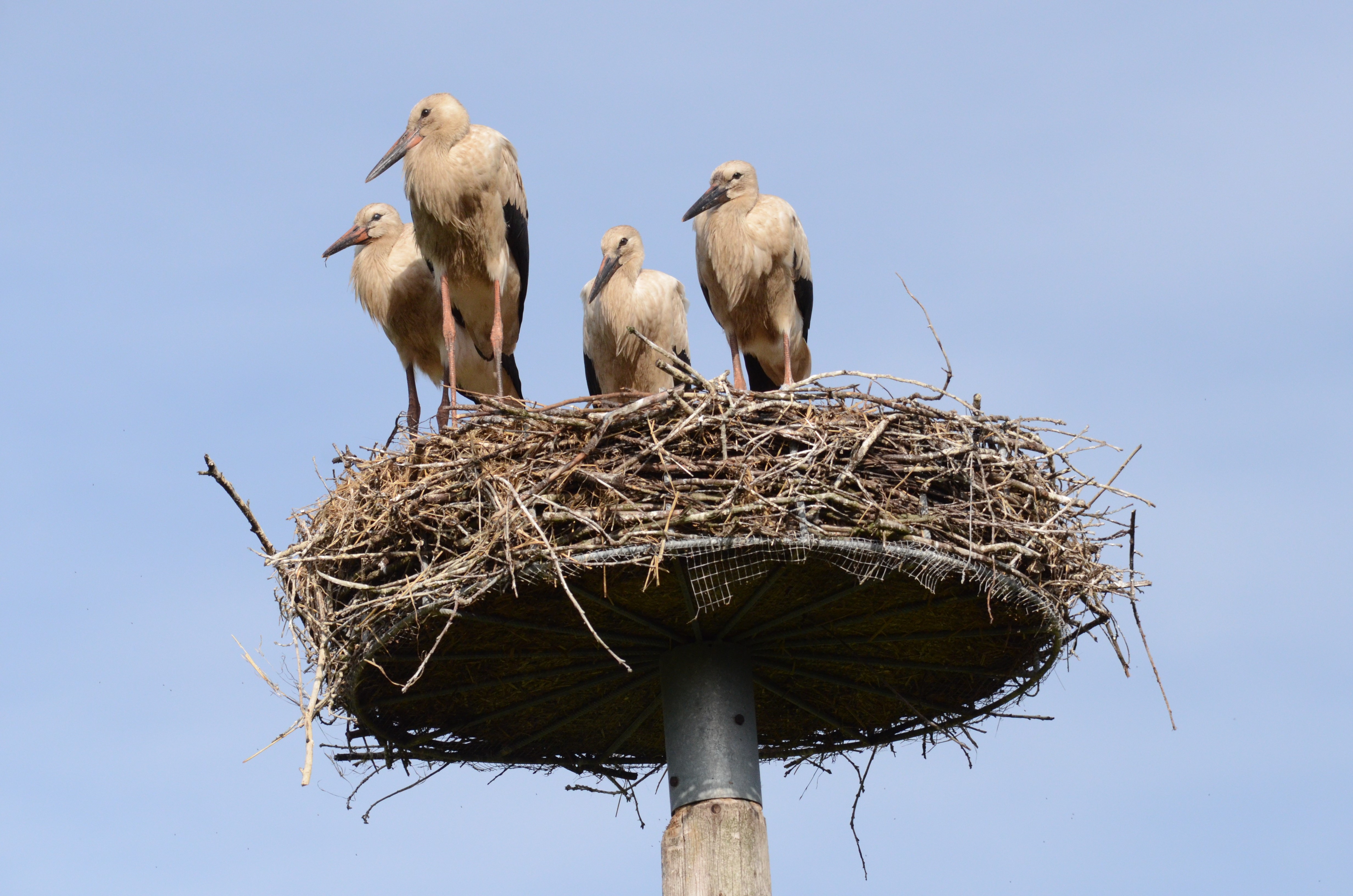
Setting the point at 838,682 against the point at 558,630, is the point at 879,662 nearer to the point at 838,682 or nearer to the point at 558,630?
the point at 838,682

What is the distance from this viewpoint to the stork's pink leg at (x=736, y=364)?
1017 cm

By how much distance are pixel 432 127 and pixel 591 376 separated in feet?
6.59

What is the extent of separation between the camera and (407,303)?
408 inches

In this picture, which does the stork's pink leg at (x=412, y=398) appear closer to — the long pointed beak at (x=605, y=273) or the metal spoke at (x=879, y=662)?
the long pointed beak at (x=605, y=273)

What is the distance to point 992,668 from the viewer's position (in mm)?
7605

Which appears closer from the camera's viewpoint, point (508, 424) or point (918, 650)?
point (508, 424)

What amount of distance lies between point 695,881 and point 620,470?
1633 millimetres

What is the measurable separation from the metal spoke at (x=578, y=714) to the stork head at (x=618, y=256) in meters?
3.36

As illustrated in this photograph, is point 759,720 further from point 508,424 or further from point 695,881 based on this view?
point 508,424

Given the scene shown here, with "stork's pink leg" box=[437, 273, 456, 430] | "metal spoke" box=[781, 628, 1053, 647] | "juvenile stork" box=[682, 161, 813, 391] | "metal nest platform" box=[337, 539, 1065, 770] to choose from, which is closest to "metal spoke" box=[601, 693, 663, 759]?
"metal nest platform" box=[337, 539, 1065, 770]

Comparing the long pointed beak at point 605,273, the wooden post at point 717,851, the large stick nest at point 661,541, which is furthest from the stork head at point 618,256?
the wooden post at point 717,851

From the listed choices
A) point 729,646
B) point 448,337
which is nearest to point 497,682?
point 729,646

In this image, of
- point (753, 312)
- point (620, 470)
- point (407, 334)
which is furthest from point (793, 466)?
point (407, 334)

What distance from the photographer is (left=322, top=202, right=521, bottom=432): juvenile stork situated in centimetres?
1033
